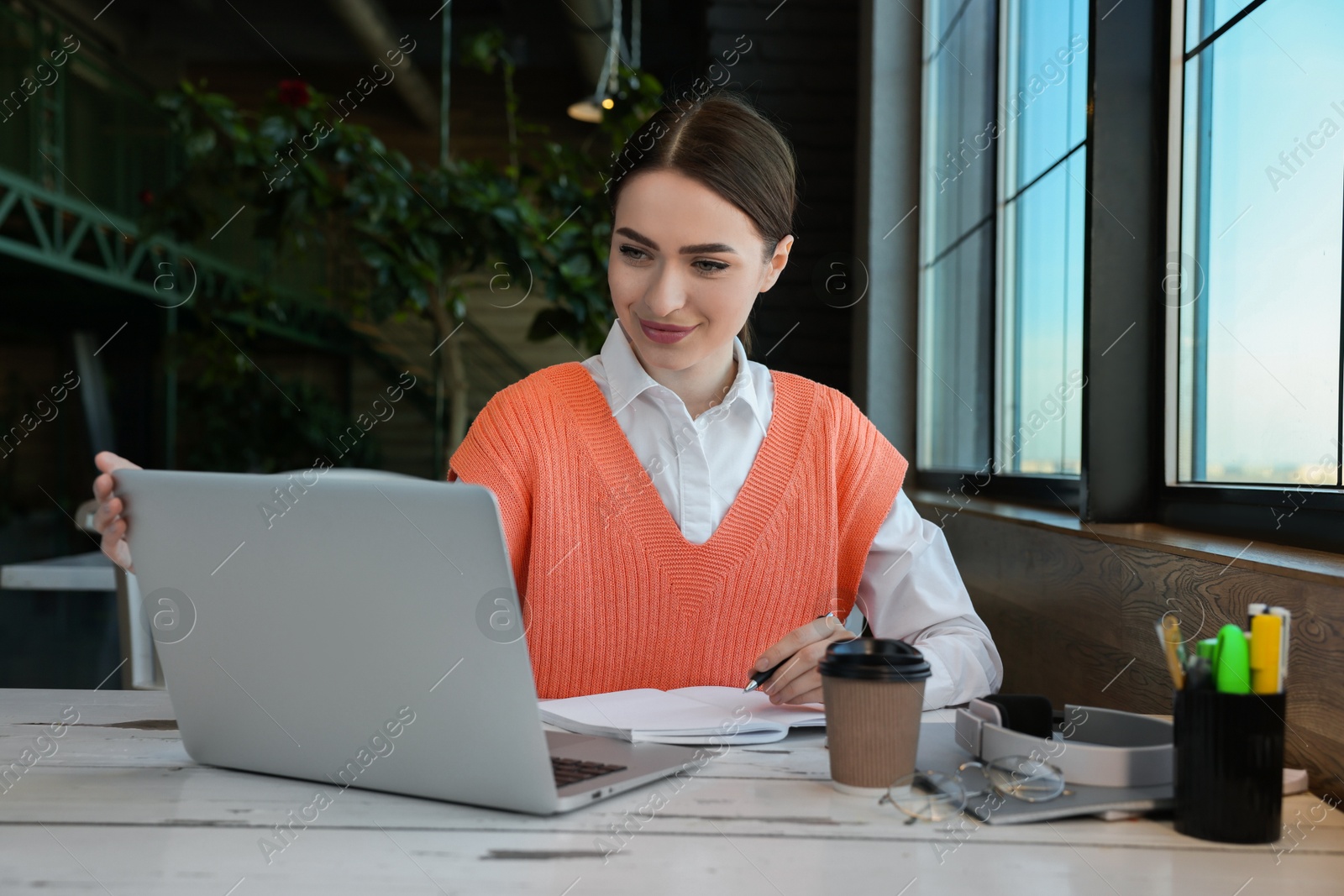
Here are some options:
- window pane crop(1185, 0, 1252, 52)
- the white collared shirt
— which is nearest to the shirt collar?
the white collared shirt

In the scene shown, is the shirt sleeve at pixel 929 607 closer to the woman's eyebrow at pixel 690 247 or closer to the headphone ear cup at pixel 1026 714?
the headphone ear cup at pixel 1026 714

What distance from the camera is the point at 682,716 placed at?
1.03 m

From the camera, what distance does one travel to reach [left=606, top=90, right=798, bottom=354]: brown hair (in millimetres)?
1380

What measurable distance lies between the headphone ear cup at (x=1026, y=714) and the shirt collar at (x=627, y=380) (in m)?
0.63

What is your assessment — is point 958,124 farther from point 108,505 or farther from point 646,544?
point 108,505

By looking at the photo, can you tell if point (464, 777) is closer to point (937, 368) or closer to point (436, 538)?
point (436, 538)

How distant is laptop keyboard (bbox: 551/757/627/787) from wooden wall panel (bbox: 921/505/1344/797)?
58 cm

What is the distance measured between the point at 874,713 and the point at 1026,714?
0.19 metres

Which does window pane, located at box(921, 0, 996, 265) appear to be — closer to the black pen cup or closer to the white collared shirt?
the white collared shirt

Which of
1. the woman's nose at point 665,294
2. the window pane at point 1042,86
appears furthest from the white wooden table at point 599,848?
the window pane at point 1042,86

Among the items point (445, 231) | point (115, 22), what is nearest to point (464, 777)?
point (445, 231)

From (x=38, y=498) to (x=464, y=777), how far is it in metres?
10.4

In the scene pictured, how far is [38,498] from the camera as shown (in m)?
9.66

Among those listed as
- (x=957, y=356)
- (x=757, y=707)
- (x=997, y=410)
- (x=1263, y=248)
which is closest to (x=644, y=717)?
(x=757, y=707)
